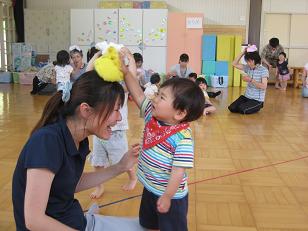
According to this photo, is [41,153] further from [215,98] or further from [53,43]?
[53,43]

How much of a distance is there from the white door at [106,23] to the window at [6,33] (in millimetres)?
2451

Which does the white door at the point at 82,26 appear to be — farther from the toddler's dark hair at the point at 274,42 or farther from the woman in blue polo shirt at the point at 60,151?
the woman in blue polo shirt at the point at 60,151

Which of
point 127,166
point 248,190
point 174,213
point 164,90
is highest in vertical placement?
point 164,90

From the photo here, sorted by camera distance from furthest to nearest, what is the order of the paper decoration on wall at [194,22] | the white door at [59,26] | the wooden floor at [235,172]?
the white door at [59,26] → the paper decoration on wall at [194,22] → the wooden floor at [235,172]

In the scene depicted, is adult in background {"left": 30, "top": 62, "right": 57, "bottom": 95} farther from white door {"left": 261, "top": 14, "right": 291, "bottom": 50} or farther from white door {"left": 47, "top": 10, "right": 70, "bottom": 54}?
white door {"left": 261, "top": 14, "right": 291, "bottom": 50}

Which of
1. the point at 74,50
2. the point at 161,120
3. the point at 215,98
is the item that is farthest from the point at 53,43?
the point at 161,120

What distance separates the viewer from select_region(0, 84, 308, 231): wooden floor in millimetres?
2465

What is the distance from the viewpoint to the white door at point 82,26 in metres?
10.4

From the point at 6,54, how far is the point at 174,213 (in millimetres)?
10333

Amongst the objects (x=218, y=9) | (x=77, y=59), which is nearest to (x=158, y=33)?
(x=218, y=9)

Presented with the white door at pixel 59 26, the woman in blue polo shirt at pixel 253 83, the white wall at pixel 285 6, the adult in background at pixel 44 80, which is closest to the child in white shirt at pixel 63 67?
the adult in background at pixel 44 80

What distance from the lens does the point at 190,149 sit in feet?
5.22

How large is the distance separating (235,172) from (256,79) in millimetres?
3099

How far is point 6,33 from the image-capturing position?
10.9 metres
